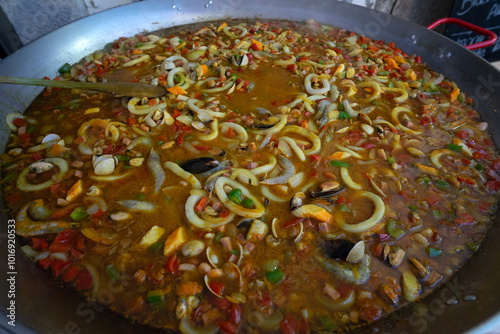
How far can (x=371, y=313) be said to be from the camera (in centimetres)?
221

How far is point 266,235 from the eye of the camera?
8.44ft

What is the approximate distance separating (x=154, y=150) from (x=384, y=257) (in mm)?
2390

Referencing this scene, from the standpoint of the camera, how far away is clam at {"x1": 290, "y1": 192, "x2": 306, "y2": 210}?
106 inches

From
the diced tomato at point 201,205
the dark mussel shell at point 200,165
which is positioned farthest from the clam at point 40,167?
the diced tomato at point 201,205

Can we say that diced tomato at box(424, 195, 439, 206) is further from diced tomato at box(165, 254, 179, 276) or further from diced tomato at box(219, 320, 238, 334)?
diced tomato at box(165, 254, 179, 276)

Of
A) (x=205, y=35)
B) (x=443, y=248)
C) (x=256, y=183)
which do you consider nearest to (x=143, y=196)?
(x=256, y=183)

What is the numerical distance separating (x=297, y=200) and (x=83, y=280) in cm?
184

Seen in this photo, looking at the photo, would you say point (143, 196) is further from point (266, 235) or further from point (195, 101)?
point (195, 101)

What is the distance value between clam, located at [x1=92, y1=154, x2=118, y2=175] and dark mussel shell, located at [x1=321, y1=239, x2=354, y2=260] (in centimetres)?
209

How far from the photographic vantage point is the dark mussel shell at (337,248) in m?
2.44

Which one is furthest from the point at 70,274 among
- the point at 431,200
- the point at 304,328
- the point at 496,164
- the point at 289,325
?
the point at 496,164

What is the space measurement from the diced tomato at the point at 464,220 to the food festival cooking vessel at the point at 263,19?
186 mm

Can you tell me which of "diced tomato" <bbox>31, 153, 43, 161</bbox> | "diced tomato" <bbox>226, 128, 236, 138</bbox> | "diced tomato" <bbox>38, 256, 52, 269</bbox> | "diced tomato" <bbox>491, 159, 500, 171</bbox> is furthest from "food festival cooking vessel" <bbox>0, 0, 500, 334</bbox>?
"diced tomato" <bbox>226, 128, 236, 138</bbox>

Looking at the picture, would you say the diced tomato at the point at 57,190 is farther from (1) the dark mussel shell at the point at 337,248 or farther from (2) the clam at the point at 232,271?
(1) the dark mussel shell at the point at 337,248
